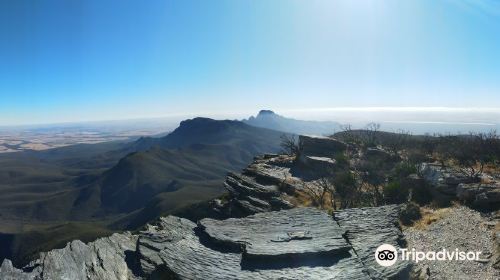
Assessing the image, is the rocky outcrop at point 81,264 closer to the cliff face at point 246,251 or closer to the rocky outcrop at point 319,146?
the cliff face at point 246,251

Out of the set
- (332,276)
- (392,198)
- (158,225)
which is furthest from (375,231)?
(158,225)

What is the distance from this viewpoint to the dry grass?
2835 centimetres

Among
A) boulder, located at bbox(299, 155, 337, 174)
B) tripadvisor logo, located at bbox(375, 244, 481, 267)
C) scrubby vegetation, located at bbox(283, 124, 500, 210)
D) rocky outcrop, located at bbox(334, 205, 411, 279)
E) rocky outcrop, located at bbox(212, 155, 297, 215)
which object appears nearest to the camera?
rocky outcrop, located at bbox(334, 205, 411, 279)

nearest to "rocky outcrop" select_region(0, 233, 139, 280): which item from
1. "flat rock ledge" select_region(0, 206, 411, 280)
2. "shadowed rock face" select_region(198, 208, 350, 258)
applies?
"flat rock ledge" select_region(0, 206, 411, 280)

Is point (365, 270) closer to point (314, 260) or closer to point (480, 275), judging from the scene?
point (314, 260)

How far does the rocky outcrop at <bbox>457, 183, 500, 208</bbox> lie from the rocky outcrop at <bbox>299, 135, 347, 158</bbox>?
870 inches

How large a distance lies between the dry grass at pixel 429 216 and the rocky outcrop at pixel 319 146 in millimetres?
22778

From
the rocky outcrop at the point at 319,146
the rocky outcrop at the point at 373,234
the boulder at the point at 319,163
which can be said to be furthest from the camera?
the rocky outcrop at the point at 319,146

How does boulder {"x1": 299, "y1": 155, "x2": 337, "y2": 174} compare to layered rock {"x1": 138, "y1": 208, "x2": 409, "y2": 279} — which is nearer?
layered rock {"x1": 138, "y1": 208, "x2": 409, "y2": 279}

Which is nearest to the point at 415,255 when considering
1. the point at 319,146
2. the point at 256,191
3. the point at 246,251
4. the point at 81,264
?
the point at 246,251

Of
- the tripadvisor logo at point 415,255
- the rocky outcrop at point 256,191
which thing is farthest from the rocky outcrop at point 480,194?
the rocky outcrop at point 256,191

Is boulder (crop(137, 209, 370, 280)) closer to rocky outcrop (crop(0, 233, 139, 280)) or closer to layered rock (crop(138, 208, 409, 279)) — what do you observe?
layered rock (crop(138, 208, 409, 279))

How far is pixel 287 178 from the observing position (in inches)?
1721

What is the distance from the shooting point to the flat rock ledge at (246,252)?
1931 cm
